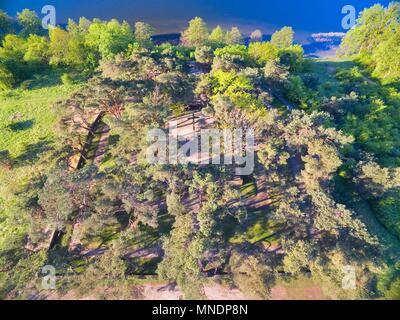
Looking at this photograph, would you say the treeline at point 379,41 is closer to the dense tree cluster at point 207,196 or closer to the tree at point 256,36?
the dense tree cluster at point 207,196

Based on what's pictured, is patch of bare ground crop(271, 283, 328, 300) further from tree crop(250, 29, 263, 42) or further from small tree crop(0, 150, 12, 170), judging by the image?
tree crop(250, 29, 263, 42)

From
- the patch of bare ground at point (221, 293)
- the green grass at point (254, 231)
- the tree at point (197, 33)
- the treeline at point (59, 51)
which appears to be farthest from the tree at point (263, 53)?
the patch of bare ground at point (221, 293)

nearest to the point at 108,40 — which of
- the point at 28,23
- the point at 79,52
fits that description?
the point at 79,52

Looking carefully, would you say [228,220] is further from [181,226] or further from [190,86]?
[190,86]

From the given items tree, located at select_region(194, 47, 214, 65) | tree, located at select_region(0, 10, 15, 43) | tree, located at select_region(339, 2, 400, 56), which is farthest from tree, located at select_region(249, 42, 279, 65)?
tree, located at select_region(0, 10, 15, 43)

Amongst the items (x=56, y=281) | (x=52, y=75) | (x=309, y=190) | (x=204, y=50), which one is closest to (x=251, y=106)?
(x=309, y=190)

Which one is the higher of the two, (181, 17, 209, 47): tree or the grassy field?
(181, 17, 209, 47): tree
